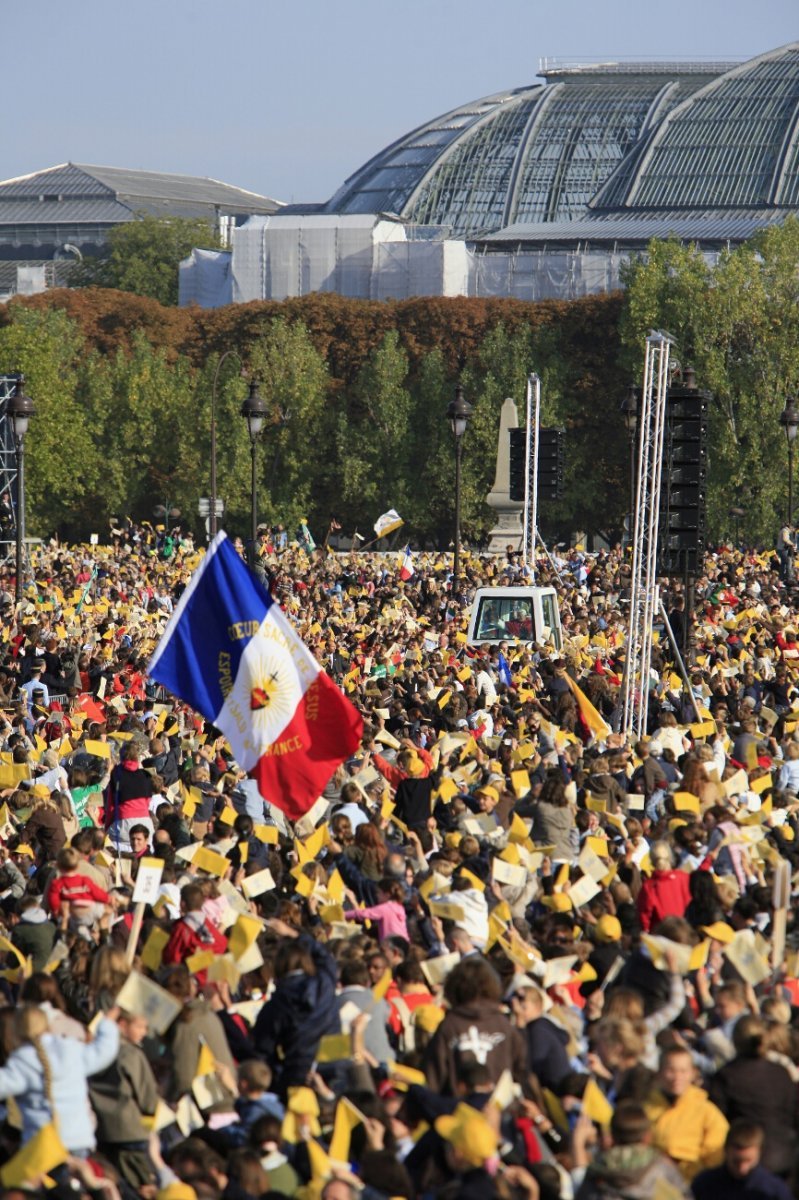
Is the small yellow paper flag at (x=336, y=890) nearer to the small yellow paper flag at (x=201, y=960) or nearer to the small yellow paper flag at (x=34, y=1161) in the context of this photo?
the small yellow paper flag at (x=201, y=960)

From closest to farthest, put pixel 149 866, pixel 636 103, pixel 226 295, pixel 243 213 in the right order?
pixel 149 866 → pixel 226 295 → pixel 636 103 → pixel 243 213

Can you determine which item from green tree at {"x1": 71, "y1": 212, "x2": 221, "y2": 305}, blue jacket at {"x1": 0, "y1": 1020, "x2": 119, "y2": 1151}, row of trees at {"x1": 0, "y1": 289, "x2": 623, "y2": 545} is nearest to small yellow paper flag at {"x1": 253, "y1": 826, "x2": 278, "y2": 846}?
blue jacket at {"x1": 0, "y1": 1020, "x2": 119, "y2": 1151}

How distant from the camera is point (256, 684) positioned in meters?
12.5

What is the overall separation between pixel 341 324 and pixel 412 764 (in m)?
59.8

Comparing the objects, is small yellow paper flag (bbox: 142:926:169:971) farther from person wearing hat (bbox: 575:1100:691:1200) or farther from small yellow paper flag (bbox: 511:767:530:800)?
small yellow paper flag (bbox: 511:767:530:800)

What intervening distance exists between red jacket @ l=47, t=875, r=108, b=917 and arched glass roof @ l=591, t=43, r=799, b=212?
9524 cm

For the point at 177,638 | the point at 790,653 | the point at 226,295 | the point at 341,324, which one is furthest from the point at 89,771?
the point at 226,295

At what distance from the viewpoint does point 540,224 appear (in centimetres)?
10225

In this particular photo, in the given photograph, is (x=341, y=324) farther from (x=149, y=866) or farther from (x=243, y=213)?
(x=243, y=213)

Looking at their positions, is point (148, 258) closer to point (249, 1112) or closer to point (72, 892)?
point (72, 892)

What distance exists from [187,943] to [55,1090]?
→ 2.20 m

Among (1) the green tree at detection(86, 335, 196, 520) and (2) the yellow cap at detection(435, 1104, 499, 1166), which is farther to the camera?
(1) the green tree at detection(86, 335, 196, 520)

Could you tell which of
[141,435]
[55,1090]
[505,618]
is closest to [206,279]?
[141,435]

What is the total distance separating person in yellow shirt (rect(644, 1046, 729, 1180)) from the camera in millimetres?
7273
